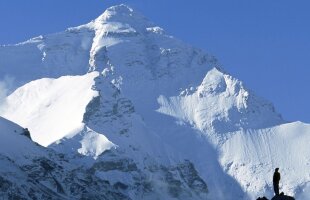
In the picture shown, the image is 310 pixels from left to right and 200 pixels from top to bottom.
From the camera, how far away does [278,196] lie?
466 ft

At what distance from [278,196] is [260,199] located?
6.44ft

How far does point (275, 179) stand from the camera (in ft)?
464

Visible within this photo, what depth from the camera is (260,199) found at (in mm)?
142375

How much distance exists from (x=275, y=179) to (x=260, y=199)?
2.87 meters

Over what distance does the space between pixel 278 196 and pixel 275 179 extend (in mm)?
2056
